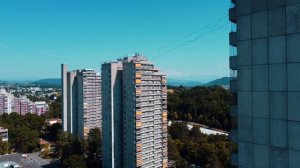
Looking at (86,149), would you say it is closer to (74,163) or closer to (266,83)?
(74,163)

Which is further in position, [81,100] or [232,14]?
[81,100]

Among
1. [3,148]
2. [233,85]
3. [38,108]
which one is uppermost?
[233,85]

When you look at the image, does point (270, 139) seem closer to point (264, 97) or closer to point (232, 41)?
point (264, 97)

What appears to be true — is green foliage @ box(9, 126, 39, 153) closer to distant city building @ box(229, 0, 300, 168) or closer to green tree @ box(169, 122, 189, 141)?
green tree @ box(169, 122, 189, 141)

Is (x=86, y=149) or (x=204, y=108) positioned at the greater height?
(x=204, y=108)

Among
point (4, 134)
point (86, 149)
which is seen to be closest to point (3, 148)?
point (4, 134)

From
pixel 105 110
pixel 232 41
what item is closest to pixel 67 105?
pixel 105 110

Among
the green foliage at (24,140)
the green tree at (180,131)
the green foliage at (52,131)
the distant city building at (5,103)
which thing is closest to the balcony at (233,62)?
the green tree at (180,131)
